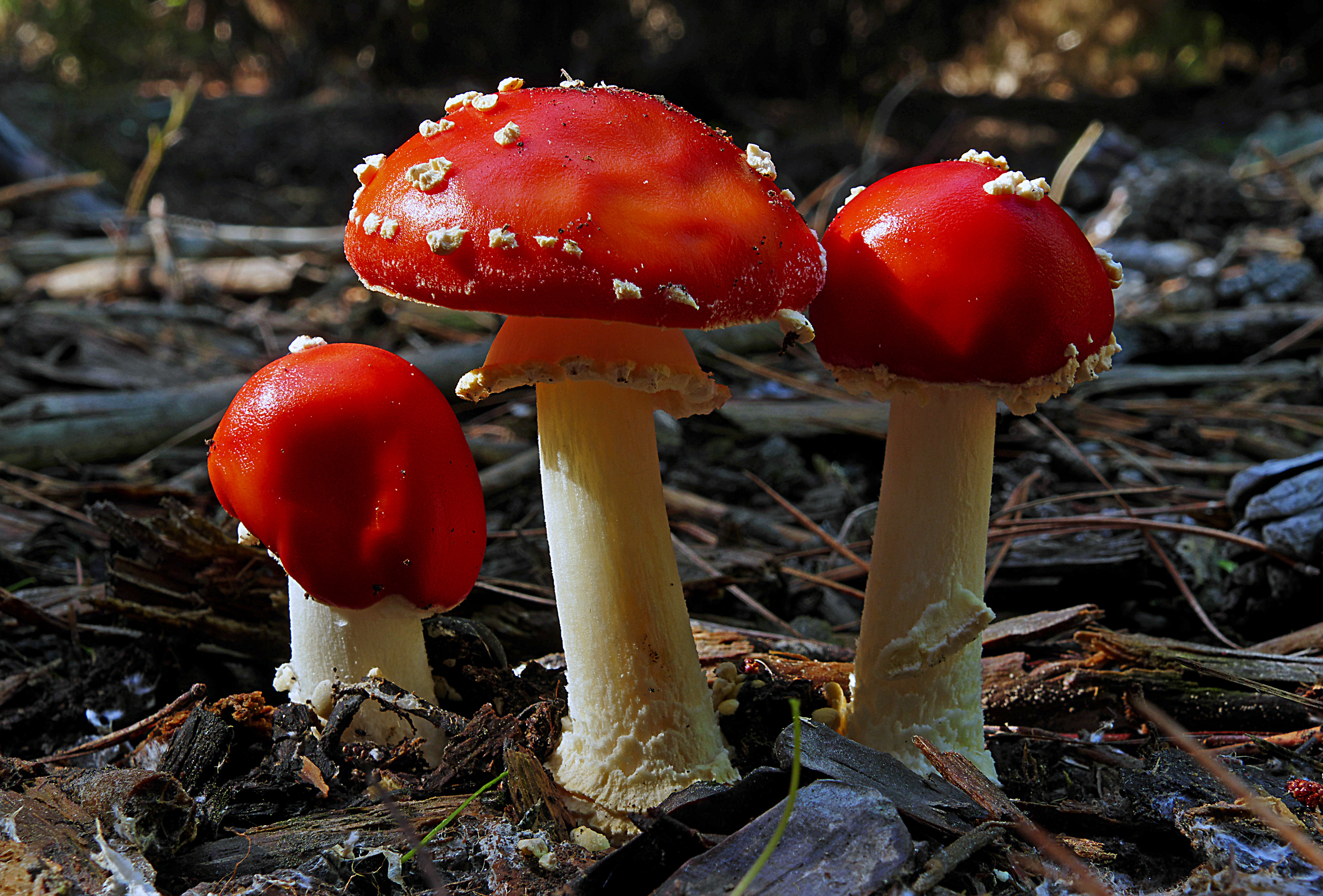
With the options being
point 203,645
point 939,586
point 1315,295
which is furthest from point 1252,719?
point 1315,295

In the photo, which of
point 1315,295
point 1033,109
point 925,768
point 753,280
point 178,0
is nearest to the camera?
point 753,280

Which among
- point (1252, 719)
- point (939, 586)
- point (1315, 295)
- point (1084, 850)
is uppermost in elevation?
point (1315, 295)

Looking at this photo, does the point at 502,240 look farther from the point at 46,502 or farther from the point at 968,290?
the point at 46,502

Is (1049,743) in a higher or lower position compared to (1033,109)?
lower

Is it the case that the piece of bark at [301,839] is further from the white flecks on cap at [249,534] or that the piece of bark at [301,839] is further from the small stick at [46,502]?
the small stick at [46,502]

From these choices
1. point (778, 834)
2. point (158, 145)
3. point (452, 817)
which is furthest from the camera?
point (158, 145)

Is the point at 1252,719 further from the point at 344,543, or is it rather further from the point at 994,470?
the point at 344,543

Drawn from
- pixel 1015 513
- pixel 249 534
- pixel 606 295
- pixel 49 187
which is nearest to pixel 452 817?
pixel 249 534
